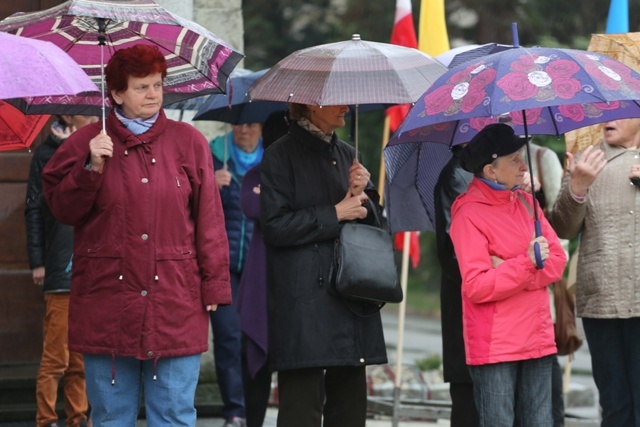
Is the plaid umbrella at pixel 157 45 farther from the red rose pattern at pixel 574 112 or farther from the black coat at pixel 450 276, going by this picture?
the red rose pattern at pixel 574 112

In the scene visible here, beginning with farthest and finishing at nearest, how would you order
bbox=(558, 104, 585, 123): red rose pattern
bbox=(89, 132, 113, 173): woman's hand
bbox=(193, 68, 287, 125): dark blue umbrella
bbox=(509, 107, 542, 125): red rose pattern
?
bbox=(193, 68, 287, 125): dark blue umbrella → bbox=(509, 107, 542, 125): red rose pattern → bbox=(558, 104, 585, 123): red rose pattern → bbox=(89, 132, 113, 173): woman's hand

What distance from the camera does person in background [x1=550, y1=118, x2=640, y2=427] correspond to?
6566mm

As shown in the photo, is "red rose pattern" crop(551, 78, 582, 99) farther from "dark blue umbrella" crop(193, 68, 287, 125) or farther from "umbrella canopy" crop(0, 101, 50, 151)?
"dark blue umbrella" crop(193, 68, 287, 125)

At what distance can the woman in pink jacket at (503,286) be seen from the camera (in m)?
5.87

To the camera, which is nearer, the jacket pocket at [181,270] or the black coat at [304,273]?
the jacket pocket at [181,270]

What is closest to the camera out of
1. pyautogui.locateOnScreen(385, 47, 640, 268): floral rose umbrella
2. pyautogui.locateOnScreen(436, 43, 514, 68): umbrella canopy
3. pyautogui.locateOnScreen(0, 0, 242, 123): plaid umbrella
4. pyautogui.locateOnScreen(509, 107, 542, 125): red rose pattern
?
pyautogui.locateOnScreen(385, 47, 640, 268): floral rose umbrella

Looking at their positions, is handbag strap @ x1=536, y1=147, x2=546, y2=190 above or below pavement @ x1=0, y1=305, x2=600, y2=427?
above

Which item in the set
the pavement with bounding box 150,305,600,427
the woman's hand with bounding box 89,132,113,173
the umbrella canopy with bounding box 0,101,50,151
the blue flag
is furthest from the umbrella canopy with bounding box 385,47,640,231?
the pavement with bounding box 150,305,600,427

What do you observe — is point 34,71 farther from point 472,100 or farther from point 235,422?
point 235,422

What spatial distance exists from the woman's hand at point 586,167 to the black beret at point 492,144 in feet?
1.25

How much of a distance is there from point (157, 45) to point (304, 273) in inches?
49.0

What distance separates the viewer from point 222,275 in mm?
5848

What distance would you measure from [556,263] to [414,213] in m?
1.17

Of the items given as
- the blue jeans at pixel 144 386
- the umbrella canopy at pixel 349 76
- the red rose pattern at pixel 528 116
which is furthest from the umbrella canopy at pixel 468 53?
the blue jeans at pixel 144 386
